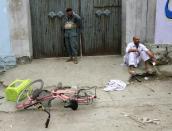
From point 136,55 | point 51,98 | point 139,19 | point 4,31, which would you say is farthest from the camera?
point 139,19

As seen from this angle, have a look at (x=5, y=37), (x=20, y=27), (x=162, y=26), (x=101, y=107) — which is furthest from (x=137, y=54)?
(x=5, y=37)

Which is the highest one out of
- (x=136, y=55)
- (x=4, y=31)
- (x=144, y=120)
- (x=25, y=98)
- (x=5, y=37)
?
(x=4, y=31)

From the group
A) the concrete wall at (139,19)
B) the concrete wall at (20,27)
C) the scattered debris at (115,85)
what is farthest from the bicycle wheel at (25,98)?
the concrete wall at (139,19)

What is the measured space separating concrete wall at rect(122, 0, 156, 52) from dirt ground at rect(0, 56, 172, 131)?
1.23 metres

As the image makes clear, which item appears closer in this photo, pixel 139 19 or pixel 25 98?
pixel 25 98

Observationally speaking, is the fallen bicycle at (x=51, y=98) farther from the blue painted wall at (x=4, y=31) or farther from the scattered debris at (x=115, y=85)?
the blue painted wall at (x=4, y=31)

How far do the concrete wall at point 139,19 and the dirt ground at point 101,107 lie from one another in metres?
1.23

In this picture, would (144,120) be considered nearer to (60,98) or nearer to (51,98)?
(60,98)

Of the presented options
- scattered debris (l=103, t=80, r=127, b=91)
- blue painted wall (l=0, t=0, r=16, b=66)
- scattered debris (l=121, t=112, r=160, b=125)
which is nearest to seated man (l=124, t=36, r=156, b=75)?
scattered debris (l=103, t=80, r=127, b=91)

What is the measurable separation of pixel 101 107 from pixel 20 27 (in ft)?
12.7

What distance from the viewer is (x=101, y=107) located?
308 inches

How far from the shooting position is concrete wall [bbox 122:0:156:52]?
416 inches

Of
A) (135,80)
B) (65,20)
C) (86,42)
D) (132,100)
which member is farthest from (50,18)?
(132,100)

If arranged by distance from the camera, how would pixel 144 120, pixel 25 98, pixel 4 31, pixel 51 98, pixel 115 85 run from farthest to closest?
pixel 4 31 < pixel 115 85 < pixel 25 98 < pixel 51 98 < pixel 144 120
